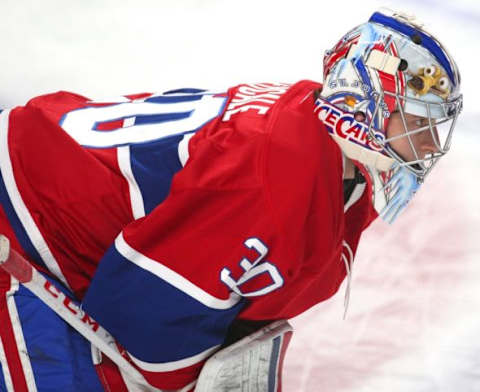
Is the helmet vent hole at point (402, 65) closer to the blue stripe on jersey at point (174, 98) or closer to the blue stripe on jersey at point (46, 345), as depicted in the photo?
the blue stripe on jersey at point (174, 98)

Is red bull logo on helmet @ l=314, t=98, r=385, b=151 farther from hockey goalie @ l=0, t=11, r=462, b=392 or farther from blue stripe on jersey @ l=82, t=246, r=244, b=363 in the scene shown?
blue stripe on jersey @ l=82, t=246, r=244, b=363

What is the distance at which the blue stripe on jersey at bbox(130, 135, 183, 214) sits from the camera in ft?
5.06

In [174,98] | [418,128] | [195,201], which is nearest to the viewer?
[195,201]

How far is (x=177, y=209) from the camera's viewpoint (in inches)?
58.1

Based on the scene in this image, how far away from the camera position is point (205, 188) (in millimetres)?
1458

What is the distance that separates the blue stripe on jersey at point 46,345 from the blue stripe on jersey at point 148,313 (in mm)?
73

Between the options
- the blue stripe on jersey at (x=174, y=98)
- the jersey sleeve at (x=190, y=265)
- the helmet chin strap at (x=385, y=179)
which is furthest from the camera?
the blue stripe on jersey at (x=174, y=98)

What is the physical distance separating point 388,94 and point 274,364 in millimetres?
617

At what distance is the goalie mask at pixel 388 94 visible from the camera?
1.54 m

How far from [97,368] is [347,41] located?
0.78 meters

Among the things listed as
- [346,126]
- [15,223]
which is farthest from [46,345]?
[346,126]

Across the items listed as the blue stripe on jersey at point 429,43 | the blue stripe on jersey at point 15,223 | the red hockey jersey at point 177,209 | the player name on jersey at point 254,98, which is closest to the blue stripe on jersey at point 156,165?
the red hockey jersey at point 177,209

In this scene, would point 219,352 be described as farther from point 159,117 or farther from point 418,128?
point 418,128

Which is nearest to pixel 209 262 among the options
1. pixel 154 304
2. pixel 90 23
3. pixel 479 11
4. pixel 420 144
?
pixel 154 304
